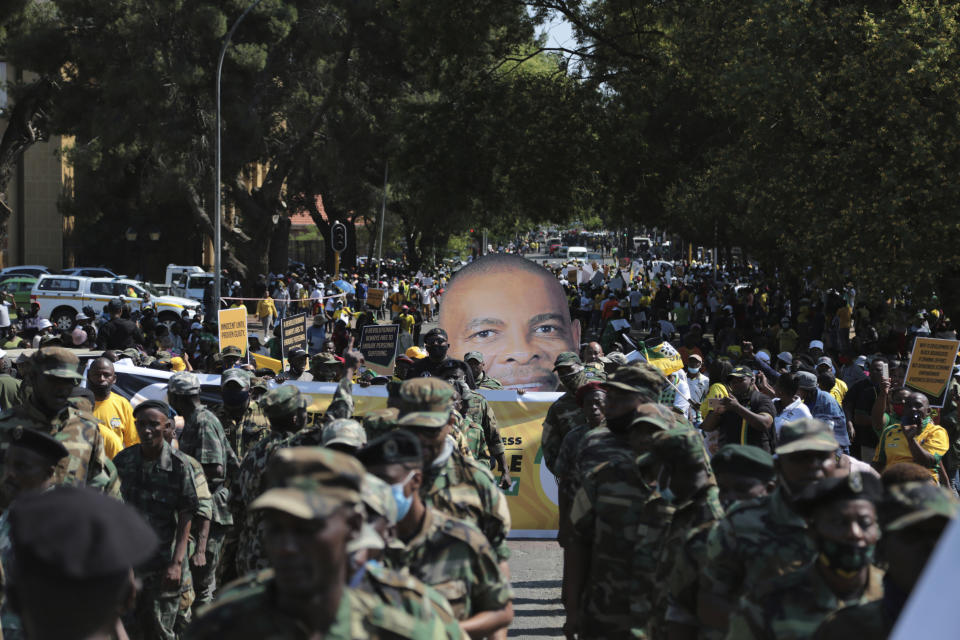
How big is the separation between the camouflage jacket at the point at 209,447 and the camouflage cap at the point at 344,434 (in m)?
1.93

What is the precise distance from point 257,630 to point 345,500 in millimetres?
363

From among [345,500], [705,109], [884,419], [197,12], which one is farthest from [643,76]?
[345,500]

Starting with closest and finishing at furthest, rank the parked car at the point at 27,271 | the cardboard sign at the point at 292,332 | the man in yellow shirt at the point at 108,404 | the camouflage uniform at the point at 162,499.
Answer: the camouflage uniform at the point at 162,499 → the man in yellow shirt at the point at 108,404 → the cardboard sign at the point at 292,332 → the parked car at the point at 27,271

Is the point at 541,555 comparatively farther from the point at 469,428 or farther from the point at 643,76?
the point at 643,76

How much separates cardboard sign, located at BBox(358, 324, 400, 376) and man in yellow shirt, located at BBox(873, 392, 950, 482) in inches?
383

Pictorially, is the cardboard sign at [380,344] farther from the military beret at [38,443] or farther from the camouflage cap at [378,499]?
the camouflage cap at [378,499]

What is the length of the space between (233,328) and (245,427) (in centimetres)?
709

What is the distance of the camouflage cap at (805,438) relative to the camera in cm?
435

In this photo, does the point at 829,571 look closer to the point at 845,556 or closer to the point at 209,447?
the point at 845,556

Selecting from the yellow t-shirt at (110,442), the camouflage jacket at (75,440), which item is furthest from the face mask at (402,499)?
the yellow t-shirt at (110,442)

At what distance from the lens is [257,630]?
2.80 metres

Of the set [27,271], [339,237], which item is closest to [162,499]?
[339,237]

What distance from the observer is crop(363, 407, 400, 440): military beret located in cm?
583

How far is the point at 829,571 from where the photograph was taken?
366 centimetres
